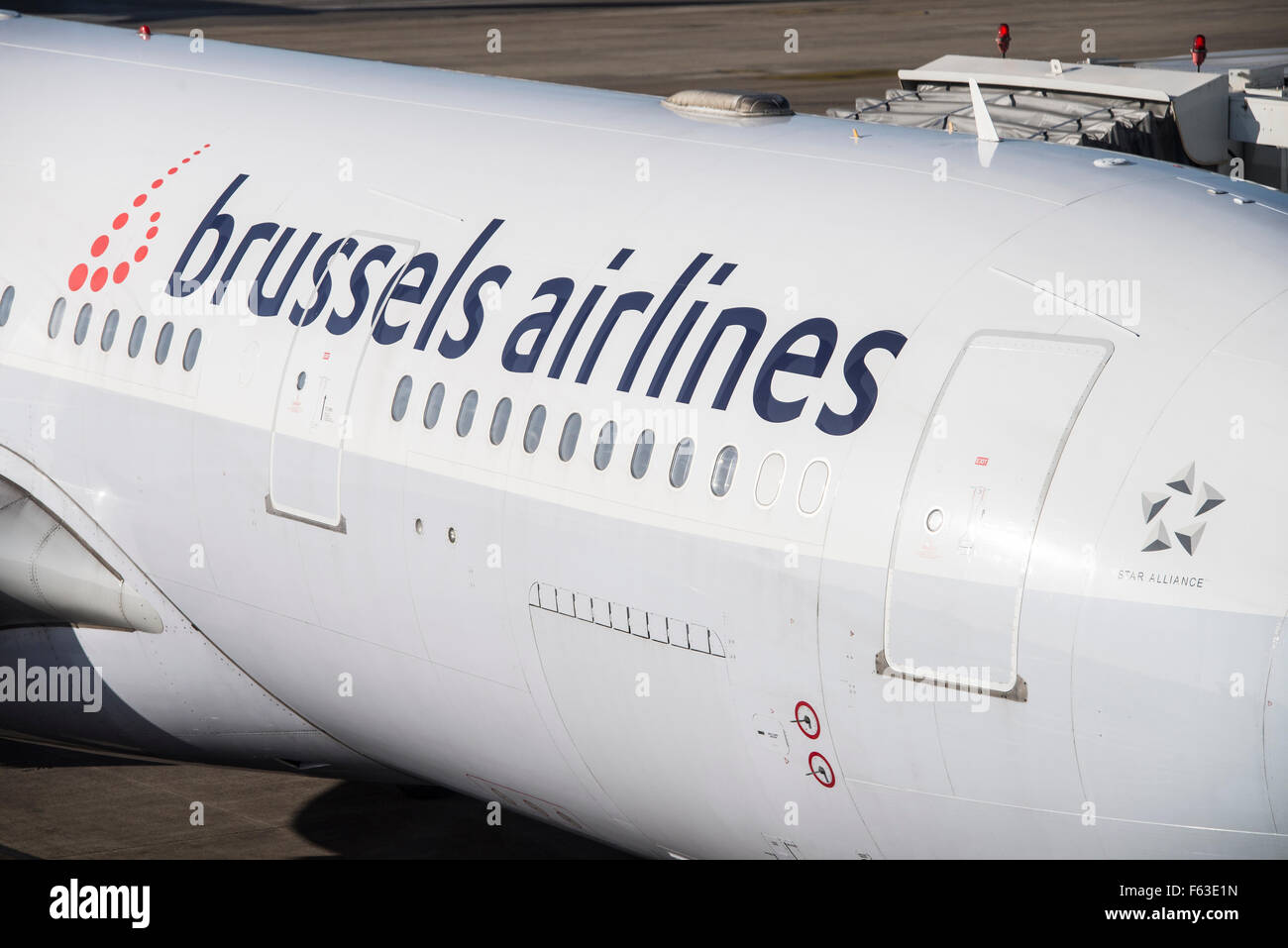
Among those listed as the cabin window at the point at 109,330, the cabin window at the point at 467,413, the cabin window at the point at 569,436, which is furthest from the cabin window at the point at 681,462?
the cabin window at the point at 109,330

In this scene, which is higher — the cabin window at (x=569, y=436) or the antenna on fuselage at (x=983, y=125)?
the antenna on fuselage at (x=983, y=125)

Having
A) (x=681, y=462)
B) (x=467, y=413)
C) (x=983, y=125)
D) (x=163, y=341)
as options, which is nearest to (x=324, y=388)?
(x=467, y=413)

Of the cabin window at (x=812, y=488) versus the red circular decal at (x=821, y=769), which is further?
the red circular decal at (x=821, y=769)

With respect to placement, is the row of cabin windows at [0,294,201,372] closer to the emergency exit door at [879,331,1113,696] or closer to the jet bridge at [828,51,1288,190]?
the emergency exit door at [879,331,1113,696]

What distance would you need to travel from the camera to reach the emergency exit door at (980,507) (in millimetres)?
7531

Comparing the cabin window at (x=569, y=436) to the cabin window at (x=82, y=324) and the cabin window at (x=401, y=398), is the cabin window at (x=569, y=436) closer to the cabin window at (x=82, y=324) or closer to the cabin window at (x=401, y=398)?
the cabin window at (x=401, y=398)

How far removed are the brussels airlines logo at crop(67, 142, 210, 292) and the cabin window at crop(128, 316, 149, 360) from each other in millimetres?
448

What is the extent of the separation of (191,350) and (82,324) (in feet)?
4.30

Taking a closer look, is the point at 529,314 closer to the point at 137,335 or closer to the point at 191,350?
the point at 191,350

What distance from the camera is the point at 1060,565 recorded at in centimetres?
739

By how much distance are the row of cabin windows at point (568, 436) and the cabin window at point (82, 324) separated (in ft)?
10.4

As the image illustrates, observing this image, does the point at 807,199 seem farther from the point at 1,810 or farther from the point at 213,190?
the point at 1,810
